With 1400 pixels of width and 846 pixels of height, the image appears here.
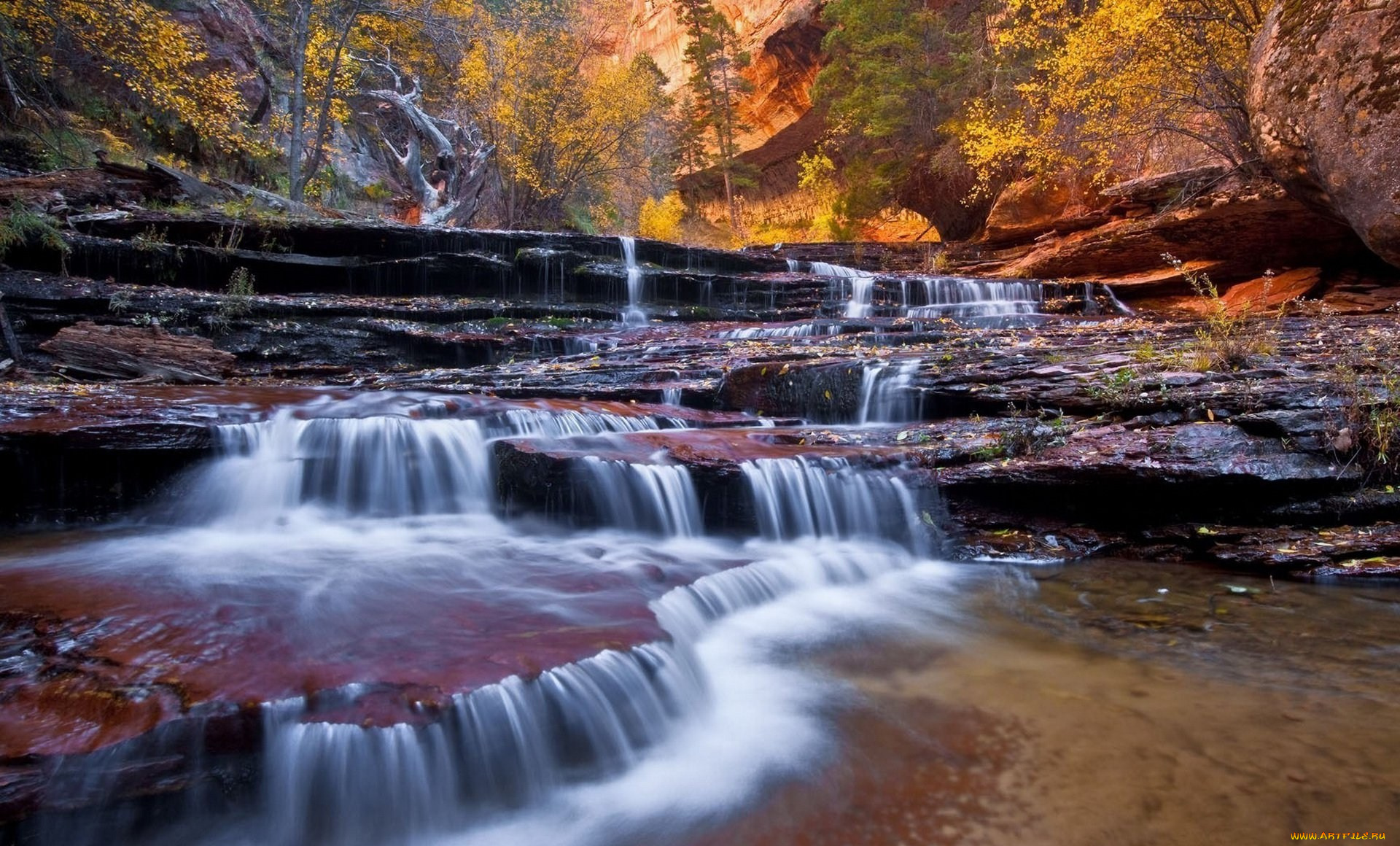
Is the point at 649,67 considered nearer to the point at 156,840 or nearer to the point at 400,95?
the point at 400,95

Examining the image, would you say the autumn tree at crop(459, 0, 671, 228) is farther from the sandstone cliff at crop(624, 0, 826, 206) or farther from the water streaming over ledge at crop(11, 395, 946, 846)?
the water streaming over ledge at crop(11, 395, 946, 846)

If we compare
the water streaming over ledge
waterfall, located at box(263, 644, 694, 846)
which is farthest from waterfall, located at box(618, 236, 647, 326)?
waterfall, located at box(263, 644, 694, 846)

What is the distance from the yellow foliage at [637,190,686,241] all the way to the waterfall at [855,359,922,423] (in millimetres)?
29655

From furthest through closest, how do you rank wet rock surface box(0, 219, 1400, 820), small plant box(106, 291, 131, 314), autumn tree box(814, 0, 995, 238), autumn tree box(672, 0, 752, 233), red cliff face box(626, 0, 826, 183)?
1. autumn tree box(672, 0, 752, 233)
2. red cliff face box(626, 0, 826, 183)
3. autumn tree box(814, 0, 995, 238)
4. small plant box(106, 291, 131, 314)
5. wet rock surface box(0, 219, 1400, 820)

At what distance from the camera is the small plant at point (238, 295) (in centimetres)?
961

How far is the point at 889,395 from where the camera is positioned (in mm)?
7312

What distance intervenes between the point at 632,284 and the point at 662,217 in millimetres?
24024

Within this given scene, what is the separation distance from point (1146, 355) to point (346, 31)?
57.3 ft

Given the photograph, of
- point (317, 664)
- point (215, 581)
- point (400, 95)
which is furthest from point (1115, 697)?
point (400, 95)

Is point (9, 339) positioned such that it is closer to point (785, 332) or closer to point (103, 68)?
point (103, 68)

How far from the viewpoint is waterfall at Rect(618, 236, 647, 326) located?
13312 millimetres

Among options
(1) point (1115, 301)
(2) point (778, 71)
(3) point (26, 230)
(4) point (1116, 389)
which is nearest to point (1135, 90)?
(1) point (1115, 301)

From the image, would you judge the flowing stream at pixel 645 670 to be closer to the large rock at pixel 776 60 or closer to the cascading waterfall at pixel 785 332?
the cascading waterfall at pixel 785 332

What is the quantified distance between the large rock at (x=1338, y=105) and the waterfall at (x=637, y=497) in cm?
838
